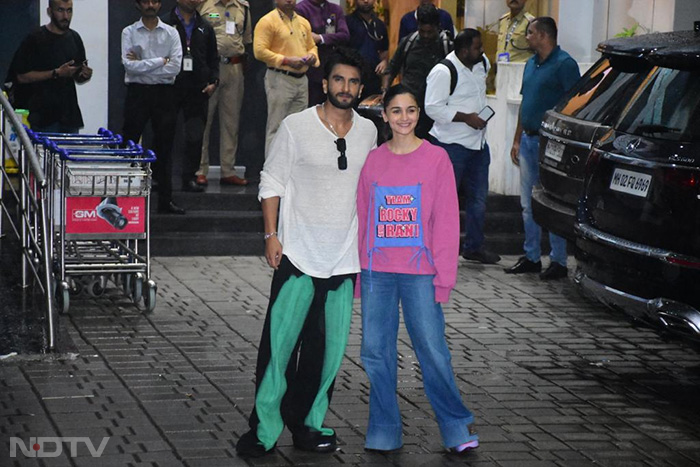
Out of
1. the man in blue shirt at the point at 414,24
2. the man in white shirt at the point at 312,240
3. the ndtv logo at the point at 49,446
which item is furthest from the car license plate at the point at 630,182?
the man in blue shirt at the point at 414,24

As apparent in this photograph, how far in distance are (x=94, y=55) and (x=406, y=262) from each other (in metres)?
9.13

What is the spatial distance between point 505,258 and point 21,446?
23.1 feet

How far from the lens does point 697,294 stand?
6.96 metres

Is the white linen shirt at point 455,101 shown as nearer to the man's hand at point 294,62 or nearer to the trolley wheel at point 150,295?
the man's hand at point 294,62

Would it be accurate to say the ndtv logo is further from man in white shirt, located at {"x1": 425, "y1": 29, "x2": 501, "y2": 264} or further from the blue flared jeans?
man in white shirt, located at {"x1": 425, "y1": 29, "x2": 501, "y2": 264}

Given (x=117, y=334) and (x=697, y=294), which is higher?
(x=697, y=294)

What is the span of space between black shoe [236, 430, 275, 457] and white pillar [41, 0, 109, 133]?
893 cm

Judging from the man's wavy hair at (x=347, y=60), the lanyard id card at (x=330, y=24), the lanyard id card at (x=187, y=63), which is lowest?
the lanyard id card at (x=187, y=63)

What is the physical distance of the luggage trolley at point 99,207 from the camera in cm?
968

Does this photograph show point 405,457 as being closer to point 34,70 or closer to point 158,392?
point 158,392

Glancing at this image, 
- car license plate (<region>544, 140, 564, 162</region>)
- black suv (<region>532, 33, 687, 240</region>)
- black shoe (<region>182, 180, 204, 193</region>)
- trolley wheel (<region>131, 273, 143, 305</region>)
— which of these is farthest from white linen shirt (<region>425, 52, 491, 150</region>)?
trolley wheel (<region>131, 273, 143, 305</region>)

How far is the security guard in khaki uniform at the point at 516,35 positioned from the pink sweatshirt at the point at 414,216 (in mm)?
8385

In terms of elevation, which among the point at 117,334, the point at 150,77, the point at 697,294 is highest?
the point at 150,77

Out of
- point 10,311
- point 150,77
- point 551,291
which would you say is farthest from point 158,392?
point 150,77
